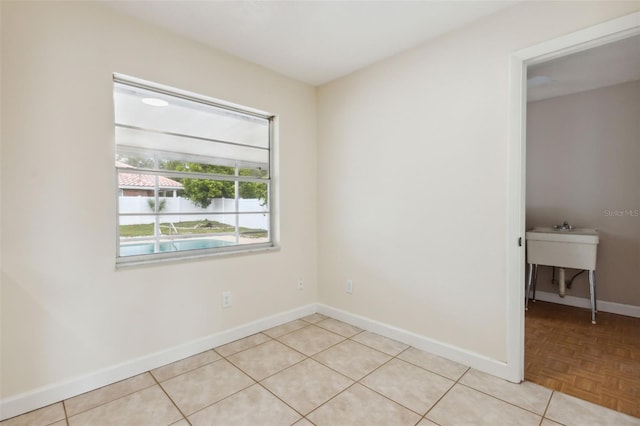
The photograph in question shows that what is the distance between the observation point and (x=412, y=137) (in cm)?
256

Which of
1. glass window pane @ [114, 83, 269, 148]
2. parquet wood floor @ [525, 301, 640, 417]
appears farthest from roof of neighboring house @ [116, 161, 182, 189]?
parquet wood floor @ [525, 301, 640, 417]

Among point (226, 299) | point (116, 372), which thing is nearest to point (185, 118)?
point (226, 299)

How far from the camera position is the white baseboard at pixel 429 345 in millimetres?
2107

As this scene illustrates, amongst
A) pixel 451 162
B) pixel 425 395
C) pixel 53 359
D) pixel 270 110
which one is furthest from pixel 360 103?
pixel 53 359

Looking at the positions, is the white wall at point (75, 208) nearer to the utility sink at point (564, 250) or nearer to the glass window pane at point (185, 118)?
the glass window pane at point (185, 118)

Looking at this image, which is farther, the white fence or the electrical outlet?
the electrical outlet

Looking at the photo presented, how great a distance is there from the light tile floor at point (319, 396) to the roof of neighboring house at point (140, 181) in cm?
135

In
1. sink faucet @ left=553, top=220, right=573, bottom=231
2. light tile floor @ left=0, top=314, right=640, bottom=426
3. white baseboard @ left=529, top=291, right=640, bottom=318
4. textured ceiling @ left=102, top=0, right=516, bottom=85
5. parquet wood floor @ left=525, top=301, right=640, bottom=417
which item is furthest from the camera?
sink faucet @ left=553, top=220, right=573, bottom=231

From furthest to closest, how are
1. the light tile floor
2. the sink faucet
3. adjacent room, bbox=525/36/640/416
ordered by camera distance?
the sink faucet → adjacent room, bbox=525/36/640/416 → the light tile floor

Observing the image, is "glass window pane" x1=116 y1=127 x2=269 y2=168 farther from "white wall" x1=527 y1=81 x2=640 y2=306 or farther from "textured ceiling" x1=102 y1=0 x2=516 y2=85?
"white wall" x1=527 y1=81 x2=640 y2=306

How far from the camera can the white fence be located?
2.26 metres

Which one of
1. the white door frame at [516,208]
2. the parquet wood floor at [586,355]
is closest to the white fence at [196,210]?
the white door frame at [516,208]

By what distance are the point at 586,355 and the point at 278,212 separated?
2816mm

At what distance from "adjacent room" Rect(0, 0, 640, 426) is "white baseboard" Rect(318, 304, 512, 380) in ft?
0.06
